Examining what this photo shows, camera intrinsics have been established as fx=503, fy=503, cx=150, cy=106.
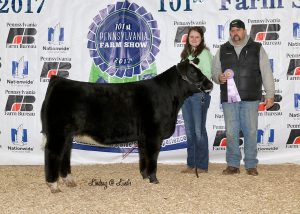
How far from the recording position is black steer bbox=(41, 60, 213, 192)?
5.64 m

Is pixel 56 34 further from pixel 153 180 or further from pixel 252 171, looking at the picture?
pixel 252 171

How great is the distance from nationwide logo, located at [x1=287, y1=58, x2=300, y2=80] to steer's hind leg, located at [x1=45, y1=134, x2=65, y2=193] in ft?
13.0

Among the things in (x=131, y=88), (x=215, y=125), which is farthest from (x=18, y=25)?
(x=215, y=125)

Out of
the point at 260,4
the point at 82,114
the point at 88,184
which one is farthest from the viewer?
the point at 260,4

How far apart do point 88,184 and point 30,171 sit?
1525 millimetres

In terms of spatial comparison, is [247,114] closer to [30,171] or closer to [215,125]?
[215,125]

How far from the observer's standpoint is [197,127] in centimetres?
680

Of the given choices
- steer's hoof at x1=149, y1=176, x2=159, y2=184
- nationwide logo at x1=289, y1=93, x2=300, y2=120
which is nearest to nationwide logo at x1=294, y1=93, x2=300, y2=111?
nationwide logo at x1=289, y1=93, x2=300, y2=120

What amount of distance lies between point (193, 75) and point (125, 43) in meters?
1.94

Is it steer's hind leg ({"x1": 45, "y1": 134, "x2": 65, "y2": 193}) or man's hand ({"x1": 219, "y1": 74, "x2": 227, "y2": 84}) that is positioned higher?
man's hand ({"x1": 219, "y1": 74, "x2": 227, "y2": 84})

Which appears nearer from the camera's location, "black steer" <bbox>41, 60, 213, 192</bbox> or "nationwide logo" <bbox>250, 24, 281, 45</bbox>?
"black steer" <bbox>41, 60, 213, 192</bbox>

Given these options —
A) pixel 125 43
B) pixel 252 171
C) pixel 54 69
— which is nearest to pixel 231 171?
pixel 252 171

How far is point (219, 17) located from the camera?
26.0 ft

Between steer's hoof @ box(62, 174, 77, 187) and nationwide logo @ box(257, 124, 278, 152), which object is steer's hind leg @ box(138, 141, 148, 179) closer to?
steer's hoof @ box(62, 174, 77, 187)
